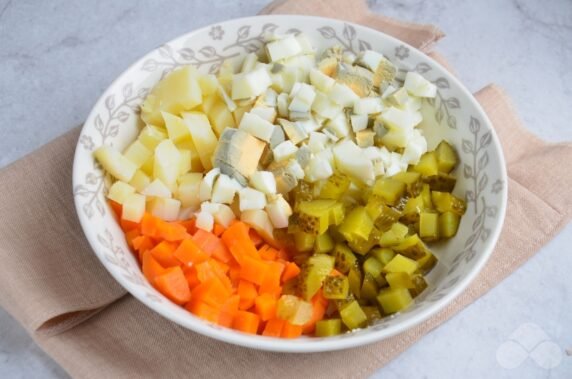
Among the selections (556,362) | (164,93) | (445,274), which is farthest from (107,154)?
(556,362)

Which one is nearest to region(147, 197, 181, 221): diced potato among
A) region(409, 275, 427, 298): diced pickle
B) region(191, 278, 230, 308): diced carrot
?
region(191, 278, 230, 308): diced carrot

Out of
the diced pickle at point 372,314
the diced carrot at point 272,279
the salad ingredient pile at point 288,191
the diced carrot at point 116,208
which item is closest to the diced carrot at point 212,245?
the salad ingredient pile at point 288,191

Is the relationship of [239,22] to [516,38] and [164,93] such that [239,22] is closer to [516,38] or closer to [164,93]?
[164,93]

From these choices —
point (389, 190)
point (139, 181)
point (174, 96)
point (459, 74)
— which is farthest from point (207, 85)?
point (459, 74)

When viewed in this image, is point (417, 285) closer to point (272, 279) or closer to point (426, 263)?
point (426, 263)

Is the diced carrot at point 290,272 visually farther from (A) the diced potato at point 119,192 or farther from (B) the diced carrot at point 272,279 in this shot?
(A) the diced potato at point 119,192

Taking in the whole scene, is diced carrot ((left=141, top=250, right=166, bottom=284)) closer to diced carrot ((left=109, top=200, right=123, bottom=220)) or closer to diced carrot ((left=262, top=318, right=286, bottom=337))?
diced carrot ((left=109, top=200, right=123, bottom=220))

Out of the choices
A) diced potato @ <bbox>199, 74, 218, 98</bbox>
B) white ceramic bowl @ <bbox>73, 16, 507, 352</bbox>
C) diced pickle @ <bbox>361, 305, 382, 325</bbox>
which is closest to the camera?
white ceramic bowl @ <bbox>73, 16, 507, 352</bbox>
